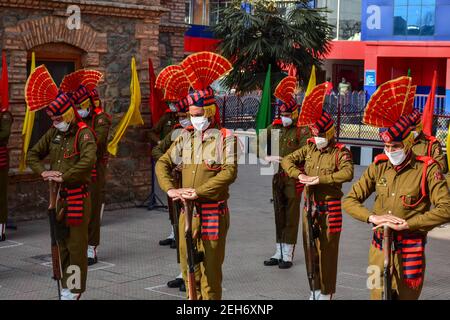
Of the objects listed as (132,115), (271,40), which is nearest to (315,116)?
(132,115)

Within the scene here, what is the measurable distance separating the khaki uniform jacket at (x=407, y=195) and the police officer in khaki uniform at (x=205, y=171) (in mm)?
1084

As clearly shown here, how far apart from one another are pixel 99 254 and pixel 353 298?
344 centimetres

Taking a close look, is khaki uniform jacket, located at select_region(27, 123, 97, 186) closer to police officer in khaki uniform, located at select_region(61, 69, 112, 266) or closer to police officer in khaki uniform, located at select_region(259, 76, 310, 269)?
police officer in khaki uniform, located at select_region(61, 69, 112, 266)

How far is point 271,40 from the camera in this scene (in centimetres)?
2698

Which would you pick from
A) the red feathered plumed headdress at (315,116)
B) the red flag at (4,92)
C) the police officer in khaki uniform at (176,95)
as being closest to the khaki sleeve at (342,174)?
the red feathered plumed headdress at (315,116)

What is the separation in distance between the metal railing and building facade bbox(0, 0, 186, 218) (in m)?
7.39

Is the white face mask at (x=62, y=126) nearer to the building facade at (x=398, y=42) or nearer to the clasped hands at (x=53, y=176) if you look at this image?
the clasped hands at (x=53, y=176)

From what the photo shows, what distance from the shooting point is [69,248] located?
755 centimetres

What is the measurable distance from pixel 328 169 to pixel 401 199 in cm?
171

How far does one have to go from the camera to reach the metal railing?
1933 centimetres

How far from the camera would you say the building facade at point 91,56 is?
11609 mm

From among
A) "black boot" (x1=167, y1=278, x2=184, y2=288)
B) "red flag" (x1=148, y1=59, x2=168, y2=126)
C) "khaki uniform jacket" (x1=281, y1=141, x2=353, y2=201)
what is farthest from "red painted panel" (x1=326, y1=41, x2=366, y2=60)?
"khaki uniform jacket" (x1=281, y1=141, x2=353, y2=201)

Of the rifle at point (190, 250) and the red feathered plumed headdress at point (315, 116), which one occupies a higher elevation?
the red feathered plumed headdress at point (315, 116)

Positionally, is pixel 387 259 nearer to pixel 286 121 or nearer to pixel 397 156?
pixel 397 156
